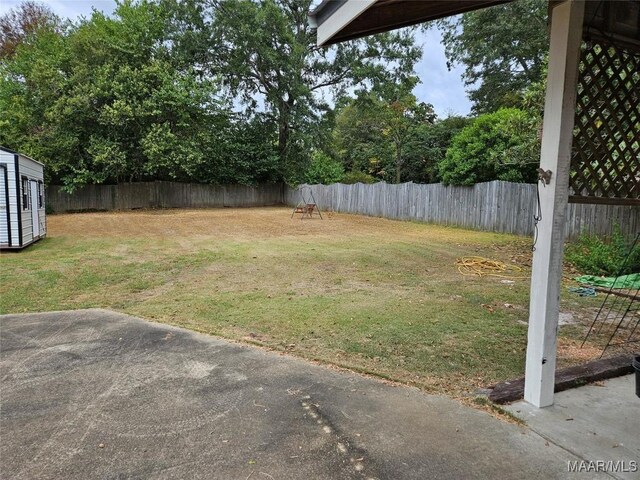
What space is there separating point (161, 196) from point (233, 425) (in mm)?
21325

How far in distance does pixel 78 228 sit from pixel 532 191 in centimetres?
1358

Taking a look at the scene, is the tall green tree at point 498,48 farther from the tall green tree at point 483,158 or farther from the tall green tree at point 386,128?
the tall green tree at point 483,158

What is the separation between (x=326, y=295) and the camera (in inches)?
208

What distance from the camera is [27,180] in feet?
28.3

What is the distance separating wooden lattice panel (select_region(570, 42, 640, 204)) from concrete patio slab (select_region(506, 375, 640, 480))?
49.5 inches

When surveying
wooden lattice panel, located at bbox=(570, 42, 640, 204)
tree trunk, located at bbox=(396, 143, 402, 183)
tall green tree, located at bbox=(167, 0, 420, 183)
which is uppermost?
tall green tree, located at bbox=(167, 0, 420, 183)

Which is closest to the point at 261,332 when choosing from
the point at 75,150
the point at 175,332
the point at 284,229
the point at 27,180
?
the point at 175,332

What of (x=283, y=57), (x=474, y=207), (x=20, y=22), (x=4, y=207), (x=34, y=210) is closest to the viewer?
(x=4, y=207)

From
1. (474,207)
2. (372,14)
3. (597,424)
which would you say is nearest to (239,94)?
(474,207)

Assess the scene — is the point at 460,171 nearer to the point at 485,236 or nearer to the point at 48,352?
the point at 485,236

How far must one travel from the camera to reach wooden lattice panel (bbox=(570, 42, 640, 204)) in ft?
7.98

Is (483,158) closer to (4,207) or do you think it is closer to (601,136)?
(601,136)

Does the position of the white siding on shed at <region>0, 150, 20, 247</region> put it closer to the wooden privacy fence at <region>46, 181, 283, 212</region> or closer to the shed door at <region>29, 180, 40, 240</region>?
the shed door at <region>29, 180, 40, 240</region>

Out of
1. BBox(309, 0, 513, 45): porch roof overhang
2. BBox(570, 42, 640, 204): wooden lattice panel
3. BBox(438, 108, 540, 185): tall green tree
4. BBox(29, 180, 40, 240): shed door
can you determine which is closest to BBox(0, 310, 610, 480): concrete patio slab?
BBox(570, 42, 640, 204): wooden lattice panel
